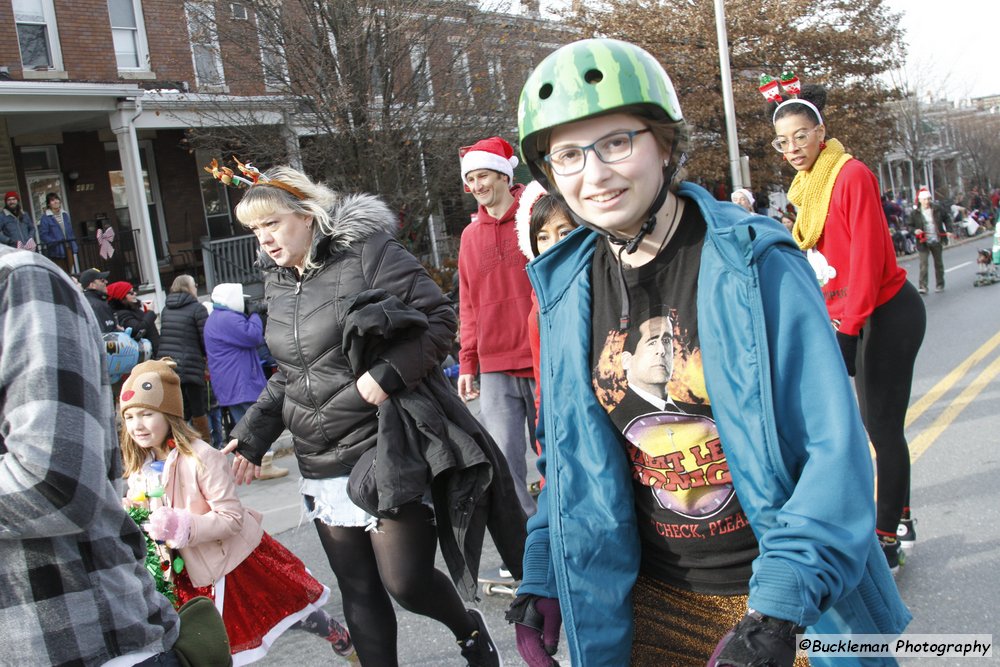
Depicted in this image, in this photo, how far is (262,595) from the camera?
12.1ft

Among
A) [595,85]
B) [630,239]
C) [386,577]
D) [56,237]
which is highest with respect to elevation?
[56,237]

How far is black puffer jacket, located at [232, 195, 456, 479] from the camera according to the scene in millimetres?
3314

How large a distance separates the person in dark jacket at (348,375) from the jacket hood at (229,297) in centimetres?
518

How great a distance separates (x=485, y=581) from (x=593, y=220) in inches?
126

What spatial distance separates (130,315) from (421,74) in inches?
273

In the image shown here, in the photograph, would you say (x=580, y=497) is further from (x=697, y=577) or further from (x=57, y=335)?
(x=57, y=335)

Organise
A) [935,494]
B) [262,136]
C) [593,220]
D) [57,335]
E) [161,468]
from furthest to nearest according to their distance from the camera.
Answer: [262,136]
[935,494]
[161,468]
[593,220]
[57,335]

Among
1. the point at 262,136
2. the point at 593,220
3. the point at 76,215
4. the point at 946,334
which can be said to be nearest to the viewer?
the point at 593,220

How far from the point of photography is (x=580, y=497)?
6.63ft

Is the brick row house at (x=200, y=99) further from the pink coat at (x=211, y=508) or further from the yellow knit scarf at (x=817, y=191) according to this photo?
the pink coat at (x=211, y=508)

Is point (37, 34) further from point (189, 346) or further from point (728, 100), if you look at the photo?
point (728, 100)

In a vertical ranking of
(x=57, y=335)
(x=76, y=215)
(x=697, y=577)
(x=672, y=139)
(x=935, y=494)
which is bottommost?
(x=935, y=494)

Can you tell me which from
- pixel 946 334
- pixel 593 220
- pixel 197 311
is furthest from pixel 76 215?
pixel 593 220

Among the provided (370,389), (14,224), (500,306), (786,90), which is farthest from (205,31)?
(370,389)
